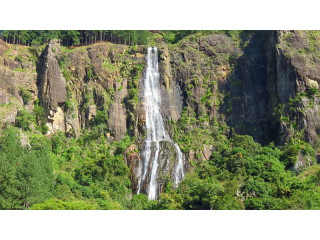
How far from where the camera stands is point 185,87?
54.7 m

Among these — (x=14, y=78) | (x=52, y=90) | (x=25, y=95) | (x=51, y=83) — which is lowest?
(x=25, y=95)

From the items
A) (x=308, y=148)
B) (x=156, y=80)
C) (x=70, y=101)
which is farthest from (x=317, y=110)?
(x=70, y=101)

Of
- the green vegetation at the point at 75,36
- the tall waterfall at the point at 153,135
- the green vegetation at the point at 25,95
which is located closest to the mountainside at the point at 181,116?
the green vegetation at the point at 25,95

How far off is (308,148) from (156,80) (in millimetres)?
17370

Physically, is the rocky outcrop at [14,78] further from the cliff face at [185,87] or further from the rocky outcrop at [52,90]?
the rocky outcrop at [52,90]

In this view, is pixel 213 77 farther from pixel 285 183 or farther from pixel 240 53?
pixel 285 183

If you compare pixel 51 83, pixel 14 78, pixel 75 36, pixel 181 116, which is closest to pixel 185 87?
pixel 181 116

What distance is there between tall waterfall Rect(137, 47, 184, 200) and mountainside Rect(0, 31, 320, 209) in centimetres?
59

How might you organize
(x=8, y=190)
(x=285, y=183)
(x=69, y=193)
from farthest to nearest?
(x=285, y=183), (x=69, y=193), (x=8, y=190)

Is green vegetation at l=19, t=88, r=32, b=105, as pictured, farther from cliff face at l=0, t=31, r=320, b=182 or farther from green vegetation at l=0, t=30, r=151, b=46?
green vegetation at l=0, t=30, r=151, b=46

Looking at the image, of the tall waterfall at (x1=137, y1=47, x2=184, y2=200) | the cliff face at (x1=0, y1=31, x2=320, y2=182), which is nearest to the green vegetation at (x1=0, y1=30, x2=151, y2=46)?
the cliff face at (x1=0, y1=31, x2=320, y2=182)

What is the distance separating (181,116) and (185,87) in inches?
137

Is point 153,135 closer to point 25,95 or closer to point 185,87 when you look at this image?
point 185,87

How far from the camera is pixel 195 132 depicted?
51438 mm
